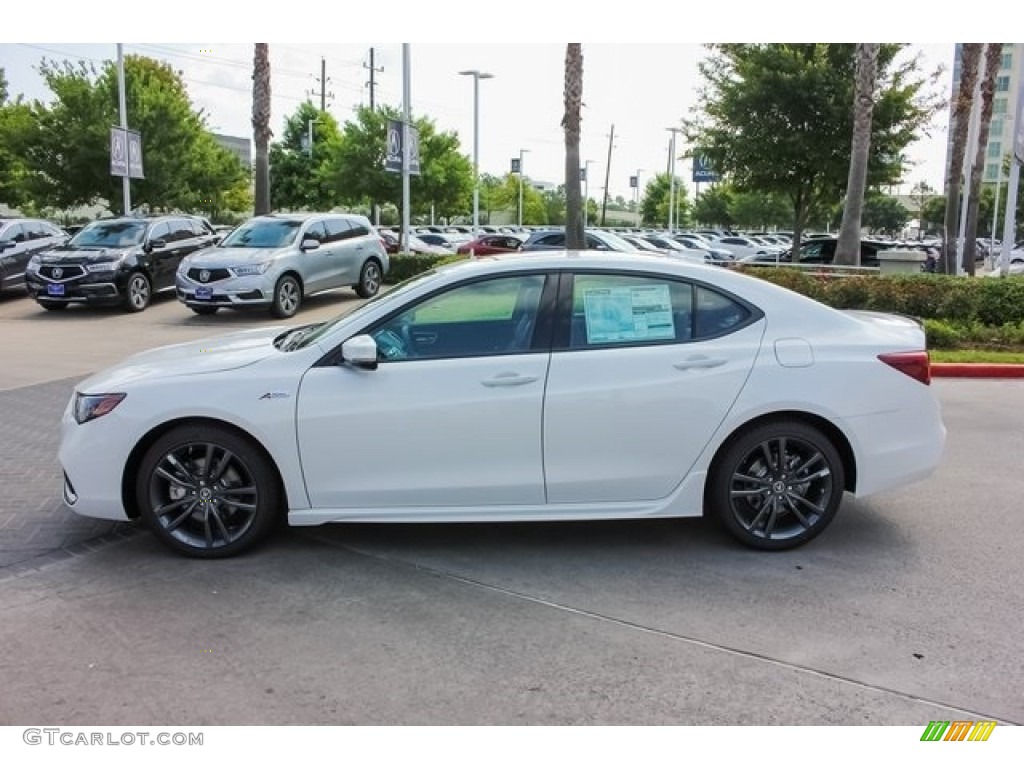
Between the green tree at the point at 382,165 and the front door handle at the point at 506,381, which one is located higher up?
the green tree at the point at 382,165

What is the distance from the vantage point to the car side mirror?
4.42 metres

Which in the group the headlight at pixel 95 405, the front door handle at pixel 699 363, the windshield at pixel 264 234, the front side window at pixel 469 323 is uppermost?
the windshield at pixel 264 234

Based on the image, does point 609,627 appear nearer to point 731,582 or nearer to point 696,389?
point 731,582

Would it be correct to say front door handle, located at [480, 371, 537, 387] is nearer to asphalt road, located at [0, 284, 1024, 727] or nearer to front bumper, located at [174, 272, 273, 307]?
asphalt road, located at [0, 284, 1024, 727]

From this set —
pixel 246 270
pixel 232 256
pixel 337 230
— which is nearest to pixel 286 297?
pixel 246 270

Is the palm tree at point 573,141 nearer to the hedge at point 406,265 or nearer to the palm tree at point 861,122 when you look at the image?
the hedge at point 406,265

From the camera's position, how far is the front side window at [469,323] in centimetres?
462

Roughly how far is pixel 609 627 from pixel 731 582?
83cm

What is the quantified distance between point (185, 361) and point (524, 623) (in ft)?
7.71

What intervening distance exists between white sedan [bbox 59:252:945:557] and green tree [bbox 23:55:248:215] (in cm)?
2579


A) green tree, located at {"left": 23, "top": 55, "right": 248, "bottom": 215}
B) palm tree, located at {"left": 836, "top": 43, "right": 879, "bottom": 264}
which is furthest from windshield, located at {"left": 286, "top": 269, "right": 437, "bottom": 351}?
green tree, located at {"left": 23, "top": 55, "right": 248, "bottom": 215}

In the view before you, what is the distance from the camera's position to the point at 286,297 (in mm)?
15125

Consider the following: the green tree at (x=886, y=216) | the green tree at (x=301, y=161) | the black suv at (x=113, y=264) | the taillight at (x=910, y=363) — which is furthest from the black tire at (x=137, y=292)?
the green tree at (x=886, y=216)

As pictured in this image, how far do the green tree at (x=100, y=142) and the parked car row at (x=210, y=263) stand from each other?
1045 centimetres
